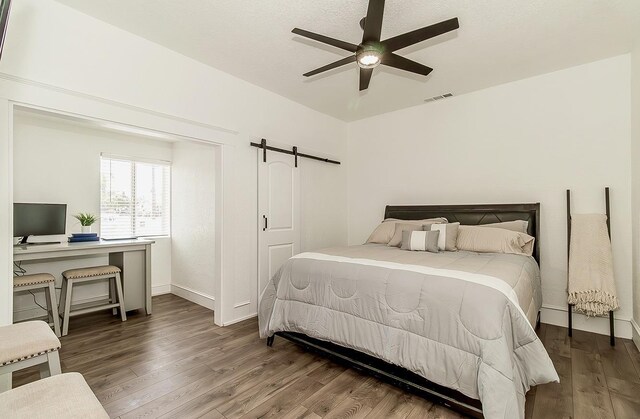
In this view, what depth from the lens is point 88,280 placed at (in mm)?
3258

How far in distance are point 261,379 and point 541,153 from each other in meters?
3.64

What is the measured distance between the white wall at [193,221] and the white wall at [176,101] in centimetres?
58

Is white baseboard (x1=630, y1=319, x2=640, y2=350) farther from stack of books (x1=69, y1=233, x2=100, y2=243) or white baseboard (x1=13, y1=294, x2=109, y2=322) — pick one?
white baseboard (x1=13, y1=294, x2=109, y2=322)

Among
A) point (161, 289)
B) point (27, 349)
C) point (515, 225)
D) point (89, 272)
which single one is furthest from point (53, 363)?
point (515, 225)

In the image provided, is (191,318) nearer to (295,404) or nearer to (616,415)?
(295,404)

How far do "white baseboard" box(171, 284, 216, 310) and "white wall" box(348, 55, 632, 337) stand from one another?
9.63ft

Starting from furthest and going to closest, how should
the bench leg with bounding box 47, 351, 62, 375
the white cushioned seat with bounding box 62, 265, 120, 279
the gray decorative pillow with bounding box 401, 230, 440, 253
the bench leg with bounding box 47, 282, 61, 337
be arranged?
the white cushioned seat with bounding box 62, 265, 120, 279
the gray decorative pillow with bounding box 401, 230, 440, 253
the bench leg with bounding box 47, 282, 61, 337
the bench leg with bounding box 47, 351, 62, 375

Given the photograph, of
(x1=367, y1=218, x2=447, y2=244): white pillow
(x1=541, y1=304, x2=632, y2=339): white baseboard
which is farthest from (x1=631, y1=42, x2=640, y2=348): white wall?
(x1=367, y1=218, x2=447, y2=244): white pillow

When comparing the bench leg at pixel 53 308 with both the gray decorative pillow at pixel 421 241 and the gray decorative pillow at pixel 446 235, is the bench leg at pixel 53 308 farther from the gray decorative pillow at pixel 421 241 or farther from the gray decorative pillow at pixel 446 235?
the gray decorative pillow at pixel 446 235

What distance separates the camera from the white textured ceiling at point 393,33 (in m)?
2.20

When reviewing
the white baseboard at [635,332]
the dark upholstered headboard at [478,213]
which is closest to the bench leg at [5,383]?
the dark upholstered headboard at [478,213]

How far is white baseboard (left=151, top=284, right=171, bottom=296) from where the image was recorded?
4.46 meters

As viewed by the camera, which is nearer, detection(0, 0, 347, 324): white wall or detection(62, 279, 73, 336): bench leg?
detection(0, 0, 347, 324): white wall

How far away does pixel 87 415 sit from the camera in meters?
0.98
